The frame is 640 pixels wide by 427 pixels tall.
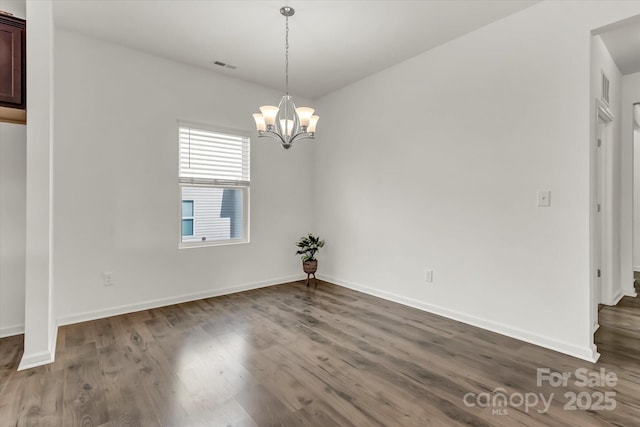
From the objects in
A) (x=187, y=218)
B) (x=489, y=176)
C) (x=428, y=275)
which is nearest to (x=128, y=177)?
(x=187, y=218)

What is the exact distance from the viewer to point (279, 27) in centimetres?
320

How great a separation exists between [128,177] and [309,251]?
8.72 ft

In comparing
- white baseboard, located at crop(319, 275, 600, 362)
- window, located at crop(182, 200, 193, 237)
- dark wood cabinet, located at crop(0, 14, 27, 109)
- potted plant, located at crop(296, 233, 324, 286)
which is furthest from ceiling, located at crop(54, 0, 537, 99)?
white baseboard, located at crop(319, 275, 600, 362)

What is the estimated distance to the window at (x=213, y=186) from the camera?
4.09m

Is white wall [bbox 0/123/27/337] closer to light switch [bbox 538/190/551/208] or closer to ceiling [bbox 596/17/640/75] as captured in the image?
light switch [bbox 538/190/551/208]

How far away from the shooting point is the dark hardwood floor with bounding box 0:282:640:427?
1863mm

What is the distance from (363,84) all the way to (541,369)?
381 centimetres

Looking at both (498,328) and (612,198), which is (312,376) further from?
(612,198)

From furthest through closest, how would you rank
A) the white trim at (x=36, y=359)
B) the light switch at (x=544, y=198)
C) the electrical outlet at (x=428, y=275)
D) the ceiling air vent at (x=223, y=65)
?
the ceiling air vent at (x=223, y=65) < the electrical outlet at (x=428, y=275) < the light switch at (x=544, y=198) < the white trim at (x=36, y=359)

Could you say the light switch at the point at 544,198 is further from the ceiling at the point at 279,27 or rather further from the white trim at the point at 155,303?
the white trim at the point at 155,303

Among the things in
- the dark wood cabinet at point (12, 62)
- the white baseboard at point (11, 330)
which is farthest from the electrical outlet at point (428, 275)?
the white baseboard at point (11, 330)

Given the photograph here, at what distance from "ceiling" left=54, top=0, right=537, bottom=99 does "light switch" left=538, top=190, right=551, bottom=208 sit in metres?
1.67

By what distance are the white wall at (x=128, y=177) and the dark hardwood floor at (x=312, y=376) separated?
0.52 m

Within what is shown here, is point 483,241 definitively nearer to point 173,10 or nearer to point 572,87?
point 572,87
